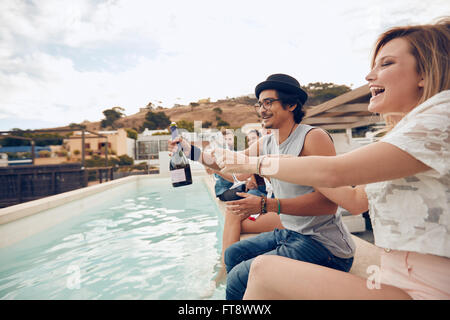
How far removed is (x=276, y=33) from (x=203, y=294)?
15.4 feet

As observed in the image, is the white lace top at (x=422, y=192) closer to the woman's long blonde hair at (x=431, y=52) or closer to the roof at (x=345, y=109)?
the woman's long blonde hair at (x=431, y=52)

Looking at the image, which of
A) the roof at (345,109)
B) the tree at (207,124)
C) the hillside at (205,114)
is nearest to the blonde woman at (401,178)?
the roof at (345,109)

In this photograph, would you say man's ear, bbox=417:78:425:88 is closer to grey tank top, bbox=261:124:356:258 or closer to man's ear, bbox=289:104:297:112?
grey tank top, bbox=261:124:356:258

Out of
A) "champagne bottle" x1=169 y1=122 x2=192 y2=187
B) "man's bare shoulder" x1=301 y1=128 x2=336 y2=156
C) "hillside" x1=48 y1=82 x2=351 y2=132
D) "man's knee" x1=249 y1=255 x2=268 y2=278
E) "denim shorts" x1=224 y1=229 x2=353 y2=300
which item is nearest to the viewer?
"man's knee" x1=249 y1=255 x2=268 y2=278

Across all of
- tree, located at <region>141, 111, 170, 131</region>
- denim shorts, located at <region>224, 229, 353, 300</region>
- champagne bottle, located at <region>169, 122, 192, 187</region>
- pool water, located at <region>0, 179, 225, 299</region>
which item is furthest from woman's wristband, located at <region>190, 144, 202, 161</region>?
tree, located at <region>141, 111, 170, 131</region>

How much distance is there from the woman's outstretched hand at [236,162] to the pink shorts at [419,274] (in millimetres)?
553

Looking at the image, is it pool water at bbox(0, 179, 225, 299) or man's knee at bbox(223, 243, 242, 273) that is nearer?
man's knee at bbox(223, 243, 242, 273)

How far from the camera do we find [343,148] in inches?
356

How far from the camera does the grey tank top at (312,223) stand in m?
1.36

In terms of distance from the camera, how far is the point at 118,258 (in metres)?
3.46

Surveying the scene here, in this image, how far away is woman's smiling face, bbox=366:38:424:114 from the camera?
0.84 metres

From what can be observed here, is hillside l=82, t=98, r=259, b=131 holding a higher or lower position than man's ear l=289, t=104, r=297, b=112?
higher

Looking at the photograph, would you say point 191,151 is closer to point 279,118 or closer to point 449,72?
point 279,118

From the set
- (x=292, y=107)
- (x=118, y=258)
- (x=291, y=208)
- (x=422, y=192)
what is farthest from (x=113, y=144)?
(x=422, y=192)
